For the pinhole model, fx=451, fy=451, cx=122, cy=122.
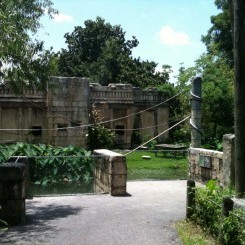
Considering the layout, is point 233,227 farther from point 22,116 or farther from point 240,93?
point 22,116

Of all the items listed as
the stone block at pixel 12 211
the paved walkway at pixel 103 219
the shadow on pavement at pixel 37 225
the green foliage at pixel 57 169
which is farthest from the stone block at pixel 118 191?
the stone block at pixel 12 211

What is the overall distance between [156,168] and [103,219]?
8.71 m

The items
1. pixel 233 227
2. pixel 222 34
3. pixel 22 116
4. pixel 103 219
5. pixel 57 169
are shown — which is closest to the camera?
pixel 233 227

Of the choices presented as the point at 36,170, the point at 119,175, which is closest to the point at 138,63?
the point at 36,170

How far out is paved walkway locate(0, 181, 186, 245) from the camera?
6781mm

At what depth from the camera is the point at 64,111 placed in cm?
2064

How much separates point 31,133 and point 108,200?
12504 mm

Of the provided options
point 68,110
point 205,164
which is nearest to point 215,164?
point 205,164

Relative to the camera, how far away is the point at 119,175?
1065 centimetres

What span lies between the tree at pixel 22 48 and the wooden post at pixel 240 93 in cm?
432

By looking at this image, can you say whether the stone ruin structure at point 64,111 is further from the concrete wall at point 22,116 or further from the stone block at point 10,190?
the stone block at point 10,190

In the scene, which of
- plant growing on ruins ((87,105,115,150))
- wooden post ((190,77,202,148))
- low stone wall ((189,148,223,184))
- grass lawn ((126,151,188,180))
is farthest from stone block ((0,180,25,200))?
plant growing on ruins ((87,105,115,150))

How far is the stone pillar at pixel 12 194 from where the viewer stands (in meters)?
7.61

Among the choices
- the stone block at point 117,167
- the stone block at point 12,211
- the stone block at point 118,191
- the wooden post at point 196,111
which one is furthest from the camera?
Answer: the wooden post at point 196,111
